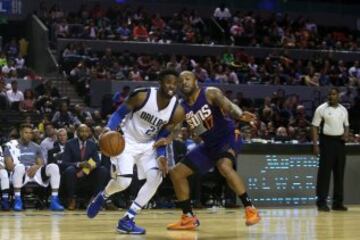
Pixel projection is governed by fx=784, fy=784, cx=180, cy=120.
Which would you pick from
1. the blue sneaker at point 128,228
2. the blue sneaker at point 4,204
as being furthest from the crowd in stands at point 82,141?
the blue sneaker at point 128,228

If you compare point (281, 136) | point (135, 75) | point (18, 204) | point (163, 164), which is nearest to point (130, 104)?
point (163, 164)

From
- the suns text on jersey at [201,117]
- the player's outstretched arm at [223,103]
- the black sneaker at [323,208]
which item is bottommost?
the black sneaker at [323,208]

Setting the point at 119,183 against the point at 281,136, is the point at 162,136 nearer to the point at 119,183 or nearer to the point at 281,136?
the point at 119,183

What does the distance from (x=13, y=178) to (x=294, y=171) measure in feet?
18.0

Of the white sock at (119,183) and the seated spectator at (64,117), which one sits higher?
A: the seated spectator at (64,117)

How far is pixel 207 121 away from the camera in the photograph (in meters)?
9.12

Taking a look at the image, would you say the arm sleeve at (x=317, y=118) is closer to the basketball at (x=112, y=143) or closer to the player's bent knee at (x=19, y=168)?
the player's bent knee at (x=19, y=168)

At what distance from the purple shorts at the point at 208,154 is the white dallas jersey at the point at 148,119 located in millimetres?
649

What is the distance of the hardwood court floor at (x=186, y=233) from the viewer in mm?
8148

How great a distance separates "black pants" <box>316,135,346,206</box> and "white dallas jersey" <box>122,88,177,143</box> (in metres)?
5.08

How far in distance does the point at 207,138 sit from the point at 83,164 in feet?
14.7

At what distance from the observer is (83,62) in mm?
22031

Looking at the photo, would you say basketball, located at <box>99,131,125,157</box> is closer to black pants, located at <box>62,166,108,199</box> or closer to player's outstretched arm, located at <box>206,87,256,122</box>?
player's outstretched arm, located at <box>206,87,256,122</box>

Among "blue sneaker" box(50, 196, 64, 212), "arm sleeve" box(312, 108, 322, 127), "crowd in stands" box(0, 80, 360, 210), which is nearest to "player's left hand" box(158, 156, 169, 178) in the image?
"crowd in stands" box(0, 80, 360, 210)
